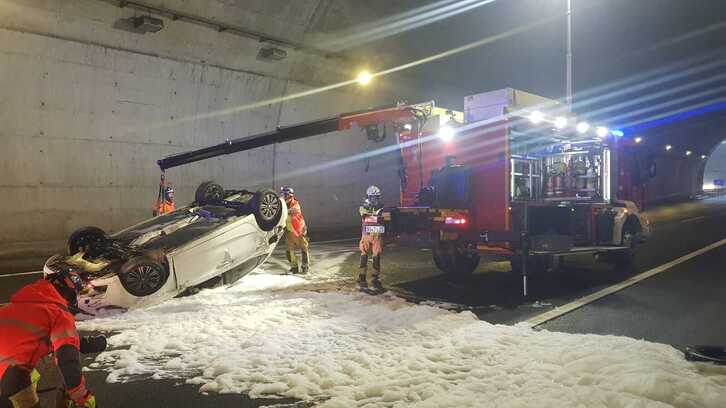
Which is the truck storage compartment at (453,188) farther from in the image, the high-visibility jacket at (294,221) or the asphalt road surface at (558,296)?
the high-visibility jacket at (294,221)

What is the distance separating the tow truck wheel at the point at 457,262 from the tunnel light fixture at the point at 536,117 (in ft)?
8.24

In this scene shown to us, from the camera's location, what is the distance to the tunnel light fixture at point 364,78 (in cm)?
1830

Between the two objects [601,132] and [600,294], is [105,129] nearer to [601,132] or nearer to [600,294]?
[601,132]

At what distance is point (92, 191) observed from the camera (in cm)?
1274

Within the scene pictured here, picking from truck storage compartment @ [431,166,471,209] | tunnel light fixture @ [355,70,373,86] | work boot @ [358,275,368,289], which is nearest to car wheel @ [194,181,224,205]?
work boot @ [358,275,368,289]

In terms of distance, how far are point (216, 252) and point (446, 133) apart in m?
4.53

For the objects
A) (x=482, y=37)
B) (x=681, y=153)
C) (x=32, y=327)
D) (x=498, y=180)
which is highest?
(x=482, y=37)

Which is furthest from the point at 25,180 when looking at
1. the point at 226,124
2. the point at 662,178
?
the point at 662,178

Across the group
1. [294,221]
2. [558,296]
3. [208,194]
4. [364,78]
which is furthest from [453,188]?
[364,78]

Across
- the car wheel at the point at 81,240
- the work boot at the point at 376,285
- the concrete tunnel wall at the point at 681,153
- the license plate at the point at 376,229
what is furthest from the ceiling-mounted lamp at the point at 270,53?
the concrete tunnel wall at the point at 681,153

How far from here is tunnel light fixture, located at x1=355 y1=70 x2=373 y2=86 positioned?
60.0 feet

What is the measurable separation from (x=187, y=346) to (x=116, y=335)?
93 centimetres

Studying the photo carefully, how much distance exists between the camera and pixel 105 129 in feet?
42.3

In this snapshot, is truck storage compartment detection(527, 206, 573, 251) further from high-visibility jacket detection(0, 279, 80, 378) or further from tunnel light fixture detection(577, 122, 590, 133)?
high-visibility jacket detection(0, 279, 80, 378)
